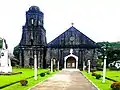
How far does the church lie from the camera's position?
2707 inches

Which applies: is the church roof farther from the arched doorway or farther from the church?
the arched doorway

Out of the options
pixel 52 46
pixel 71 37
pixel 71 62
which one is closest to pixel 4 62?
pixel 52 46

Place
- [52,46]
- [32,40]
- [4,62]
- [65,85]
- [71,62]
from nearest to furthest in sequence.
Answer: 1. [65,85]
2. [4,62]
3. [32,40]
4. [52,46]
5. [71,62]

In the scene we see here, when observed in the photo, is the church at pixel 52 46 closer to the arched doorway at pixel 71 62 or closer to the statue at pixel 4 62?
the arched doorway at pixel 71 62

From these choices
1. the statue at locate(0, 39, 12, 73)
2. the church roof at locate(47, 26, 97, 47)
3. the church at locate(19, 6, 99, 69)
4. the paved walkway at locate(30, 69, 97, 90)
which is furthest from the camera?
the church roof at locate(47, 26, 97, 47)

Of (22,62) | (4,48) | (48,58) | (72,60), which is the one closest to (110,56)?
(72,60)

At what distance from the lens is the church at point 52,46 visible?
68750 millimetres

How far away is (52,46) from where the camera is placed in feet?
230

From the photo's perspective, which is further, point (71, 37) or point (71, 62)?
point (71, 62)

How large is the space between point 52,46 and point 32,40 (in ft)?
15.3

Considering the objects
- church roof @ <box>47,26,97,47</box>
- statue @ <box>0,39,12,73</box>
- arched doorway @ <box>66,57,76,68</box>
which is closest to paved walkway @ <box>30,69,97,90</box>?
statue @ <box>0,39,12,73</box>

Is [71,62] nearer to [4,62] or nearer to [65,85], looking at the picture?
[4,62]

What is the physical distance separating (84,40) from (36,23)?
11.3 meters

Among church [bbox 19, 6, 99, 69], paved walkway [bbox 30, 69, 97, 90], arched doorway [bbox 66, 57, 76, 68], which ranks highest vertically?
church [bbox 19, 6, 99, 69]
